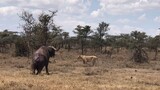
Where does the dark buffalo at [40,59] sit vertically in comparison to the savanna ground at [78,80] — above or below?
above

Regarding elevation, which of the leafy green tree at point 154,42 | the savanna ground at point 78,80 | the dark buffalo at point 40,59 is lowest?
the savanna ground at point 78,80

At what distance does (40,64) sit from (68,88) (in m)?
9.03

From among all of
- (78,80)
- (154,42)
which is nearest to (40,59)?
(78,80)

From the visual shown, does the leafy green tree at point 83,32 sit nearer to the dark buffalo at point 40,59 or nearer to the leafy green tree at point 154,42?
the leafy green tree at point 154,42

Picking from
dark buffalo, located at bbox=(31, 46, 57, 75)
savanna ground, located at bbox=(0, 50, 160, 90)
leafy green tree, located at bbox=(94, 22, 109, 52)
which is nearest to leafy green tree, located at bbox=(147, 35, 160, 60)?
leafy green tree, located at bbox=(94, 22, 109, 52)

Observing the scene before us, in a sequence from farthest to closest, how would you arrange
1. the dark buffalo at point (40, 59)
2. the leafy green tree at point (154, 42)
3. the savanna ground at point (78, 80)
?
the leafy green tree at point (154, 42)
the dark buffalo at point (40, 59)
the savanna ground at point (78, 80)

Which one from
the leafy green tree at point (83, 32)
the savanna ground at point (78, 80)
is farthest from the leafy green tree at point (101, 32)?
the savanna ground at point (78, 80)

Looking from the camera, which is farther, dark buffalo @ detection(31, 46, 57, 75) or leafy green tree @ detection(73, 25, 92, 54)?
leafy green tree @ detection(73, 25, 92, 54)

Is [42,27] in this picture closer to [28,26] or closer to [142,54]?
[28,26]

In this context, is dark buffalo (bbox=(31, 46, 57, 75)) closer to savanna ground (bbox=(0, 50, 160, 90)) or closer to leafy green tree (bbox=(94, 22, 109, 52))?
savanna ground (bbox=(0, 50, 160, 90))

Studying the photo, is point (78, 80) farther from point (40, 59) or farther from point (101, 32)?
point (101, 32)

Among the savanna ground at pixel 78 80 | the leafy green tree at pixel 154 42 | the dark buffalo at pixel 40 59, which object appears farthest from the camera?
the leafy green tree at pixel 154 42

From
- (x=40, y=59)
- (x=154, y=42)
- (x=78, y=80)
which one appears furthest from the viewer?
(x=154, y=42)

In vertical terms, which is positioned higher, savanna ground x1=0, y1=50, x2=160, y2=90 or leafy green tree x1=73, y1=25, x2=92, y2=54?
leafy green tree x1=73, y1=25, x2=92, y2=54
